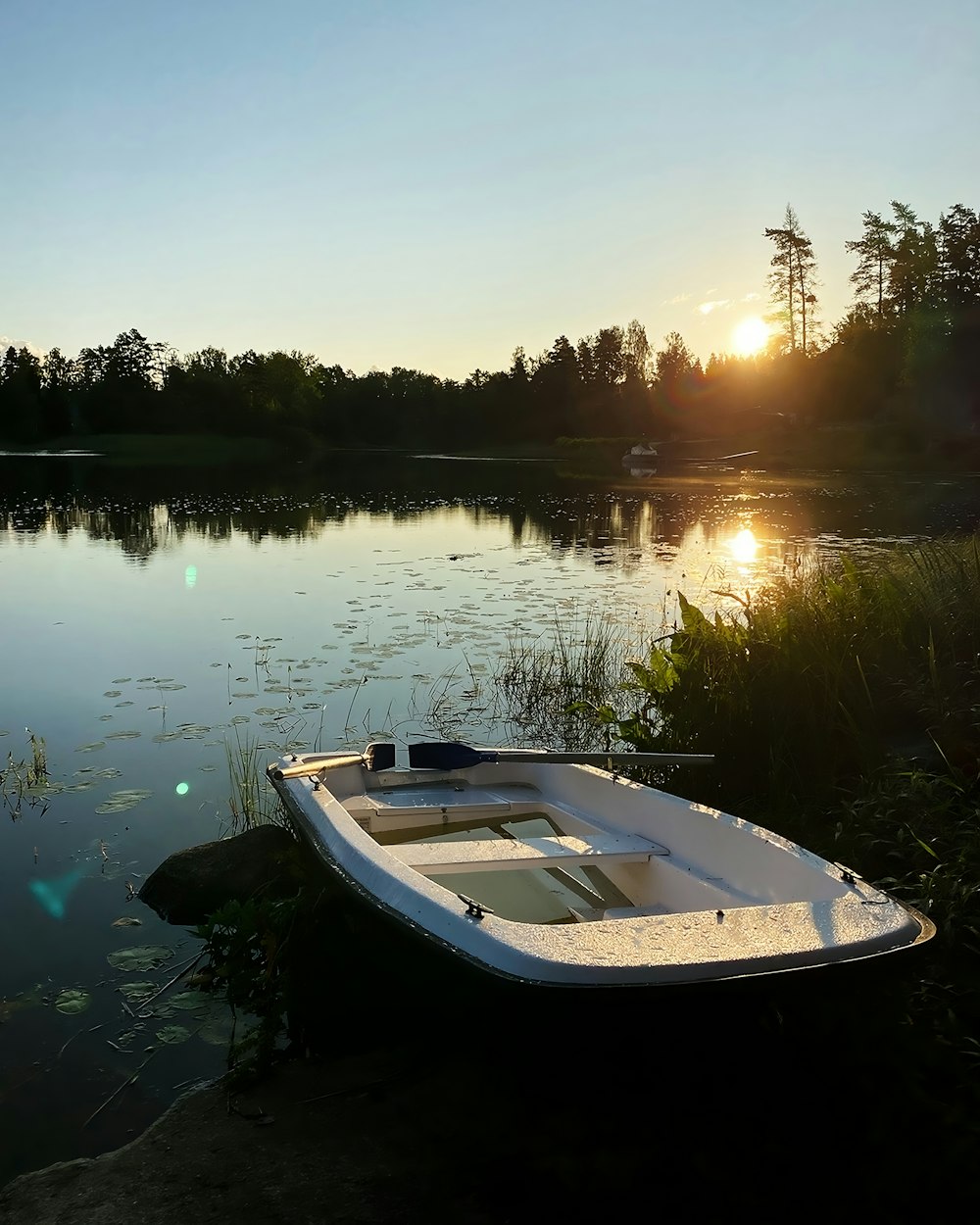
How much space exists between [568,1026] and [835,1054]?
1229 millimetres

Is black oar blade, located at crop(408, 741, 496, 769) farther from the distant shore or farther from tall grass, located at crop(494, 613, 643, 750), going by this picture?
the distant shore

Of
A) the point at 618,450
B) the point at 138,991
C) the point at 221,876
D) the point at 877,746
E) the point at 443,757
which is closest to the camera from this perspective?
the point at 138,991

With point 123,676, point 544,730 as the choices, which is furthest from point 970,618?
point 123,676

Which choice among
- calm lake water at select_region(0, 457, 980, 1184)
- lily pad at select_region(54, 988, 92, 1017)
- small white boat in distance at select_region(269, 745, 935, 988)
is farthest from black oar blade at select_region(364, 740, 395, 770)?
lily pad at select_region(54, 988, 92, 1017)

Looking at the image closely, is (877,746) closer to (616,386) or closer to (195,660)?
(195,660)

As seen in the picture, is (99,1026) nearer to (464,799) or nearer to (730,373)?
(464,799)

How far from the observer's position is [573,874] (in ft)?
16.8

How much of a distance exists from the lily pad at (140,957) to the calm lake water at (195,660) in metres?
0.01

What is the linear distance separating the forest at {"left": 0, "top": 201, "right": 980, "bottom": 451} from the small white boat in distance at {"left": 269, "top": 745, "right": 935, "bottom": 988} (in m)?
57.3

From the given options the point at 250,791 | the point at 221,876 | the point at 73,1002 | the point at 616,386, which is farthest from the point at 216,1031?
the point at 616,386

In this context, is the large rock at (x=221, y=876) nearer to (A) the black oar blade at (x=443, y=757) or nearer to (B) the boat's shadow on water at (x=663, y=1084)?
(A) the black oar blade at (x=443, y=757)

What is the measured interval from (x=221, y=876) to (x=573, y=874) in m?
1.93

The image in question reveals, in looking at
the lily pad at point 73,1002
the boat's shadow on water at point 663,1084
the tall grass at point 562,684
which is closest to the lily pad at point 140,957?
the lily pad at point 73,1002

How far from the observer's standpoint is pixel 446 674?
10312 mm
